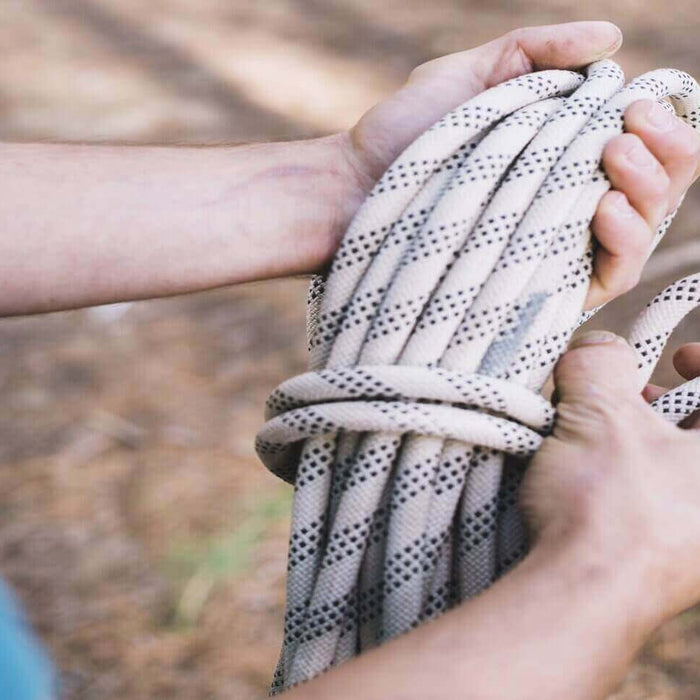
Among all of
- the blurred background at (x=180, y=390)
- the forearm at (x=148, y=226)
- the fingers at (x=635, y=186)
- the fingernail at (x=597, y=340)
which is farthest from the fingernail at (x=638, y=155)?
the blurred background at (x=180, y=390)

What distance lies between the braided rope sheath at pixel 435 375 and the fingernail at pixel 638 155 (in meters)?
0.02

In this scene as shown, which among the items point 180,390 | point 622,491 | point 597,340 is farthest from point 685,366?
point 180,390

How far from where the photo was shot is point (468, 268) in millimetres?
799

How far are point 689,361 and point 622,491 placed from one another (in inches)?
13.2

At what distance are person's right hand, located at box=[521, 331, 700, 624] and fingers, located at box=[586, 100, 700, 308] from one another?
11 centimetres

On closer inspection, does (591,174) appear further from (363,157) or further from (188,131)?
(188,131)

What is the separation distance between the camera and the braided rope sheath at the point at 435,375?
0.76 metres

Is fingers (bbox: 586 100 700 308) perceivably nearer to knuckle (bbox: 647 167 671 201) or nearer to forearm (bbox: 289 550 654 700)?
knuckle (bbox: 647 167 671 201)

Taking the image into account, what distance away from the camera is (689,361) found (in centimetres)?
99

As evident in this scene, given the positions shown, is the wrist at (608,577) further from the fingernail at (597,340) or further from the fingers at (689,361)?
the fingers at (689,361)

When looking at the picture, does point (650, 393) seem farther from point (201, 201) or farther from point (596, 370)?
point (201, 201)

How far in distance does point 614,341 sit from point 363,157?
357mm

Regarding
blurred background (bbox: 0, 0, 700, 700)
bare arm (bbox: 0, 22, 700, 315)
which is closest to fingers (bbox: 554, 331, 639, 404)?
bare arm (bbox: 0, 22, 700, 315)

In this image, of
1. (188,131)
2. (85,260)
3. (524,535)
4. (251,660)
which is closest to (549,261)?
(524,535)
